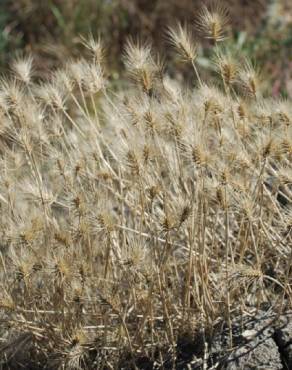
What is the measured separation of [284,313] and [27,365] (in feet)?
3.31

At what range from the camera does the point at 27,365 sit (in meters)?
3.23

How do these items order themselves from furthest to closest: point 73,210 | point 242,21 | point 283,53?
point 242,21
point 283,53
point 73,210

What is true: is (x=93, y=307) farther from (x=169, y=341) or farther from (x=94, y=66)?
(x=94, y=66)

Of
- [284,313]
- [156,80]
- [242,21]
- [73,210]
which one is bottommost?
[242,21]

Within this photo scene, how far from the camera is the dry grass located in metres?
2.77

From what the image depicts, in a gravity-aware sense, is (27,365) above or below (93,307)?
below

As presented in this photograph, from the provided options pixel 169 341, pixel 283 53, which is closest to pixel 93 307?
pixel 169 341

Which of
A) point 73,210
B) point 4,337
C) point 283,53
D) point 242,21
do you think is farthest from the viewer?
point 242,21

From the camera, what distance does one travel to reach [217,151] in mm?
3074

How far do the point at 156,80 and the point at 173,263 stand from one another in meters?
0.73

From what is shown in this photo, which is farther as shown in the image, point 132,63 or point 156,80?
point 156,80

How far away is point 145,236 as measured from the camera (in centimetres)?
302

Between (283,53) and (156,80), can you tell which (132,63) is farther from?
(283,53)

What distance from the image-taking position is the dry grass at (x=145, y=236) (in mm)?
2770
